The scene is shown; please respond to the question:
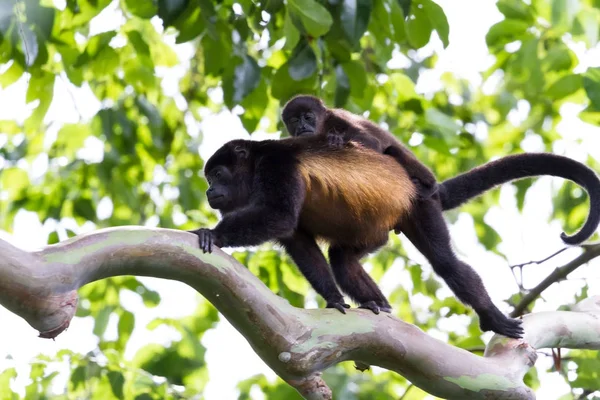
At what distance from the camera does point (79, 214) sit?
16.3 feet

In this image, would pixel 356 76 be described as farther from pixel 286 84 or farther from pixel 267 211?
pixel 267 211

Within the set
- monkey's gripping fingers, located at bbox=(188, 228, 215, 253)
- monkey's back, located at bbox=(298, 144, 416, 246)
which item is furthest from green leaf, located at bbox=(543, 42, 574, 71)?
monkey's gripping fingers, located at bbox=(188, 228, 215, 253)

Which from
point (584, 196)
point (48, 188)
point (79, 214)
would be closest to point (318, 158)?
point (584, 196)

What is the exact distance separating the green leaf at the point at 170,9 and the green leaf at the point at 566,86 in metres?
1.96

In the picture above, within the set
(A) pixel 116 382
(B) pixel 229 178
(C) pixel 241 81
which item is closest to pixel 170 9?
(C) pixel 241 81

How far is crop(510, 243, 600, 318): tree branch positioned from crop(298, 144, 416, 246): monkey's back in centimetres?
70

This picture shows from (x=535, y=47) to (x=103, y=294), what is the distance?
290cm

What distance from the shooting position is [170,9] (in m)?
2.86

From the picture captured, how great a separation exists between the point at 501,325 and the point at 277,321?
107 cm

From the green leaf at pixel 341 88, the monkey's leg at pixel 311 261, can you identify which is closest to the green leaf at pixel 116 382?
the monkey's leg at pixel 311 261

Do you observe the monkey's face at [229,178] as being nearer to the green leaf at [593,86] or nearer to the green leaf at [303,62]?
the green leaf at [303,62]

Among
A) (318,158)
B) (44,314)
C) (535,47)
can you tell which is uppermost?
(535,47)

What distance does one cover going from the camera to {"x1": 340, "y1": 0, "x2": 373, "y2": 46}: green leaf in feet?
9.48

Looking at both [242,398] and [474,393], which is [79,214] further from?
[474,393]
